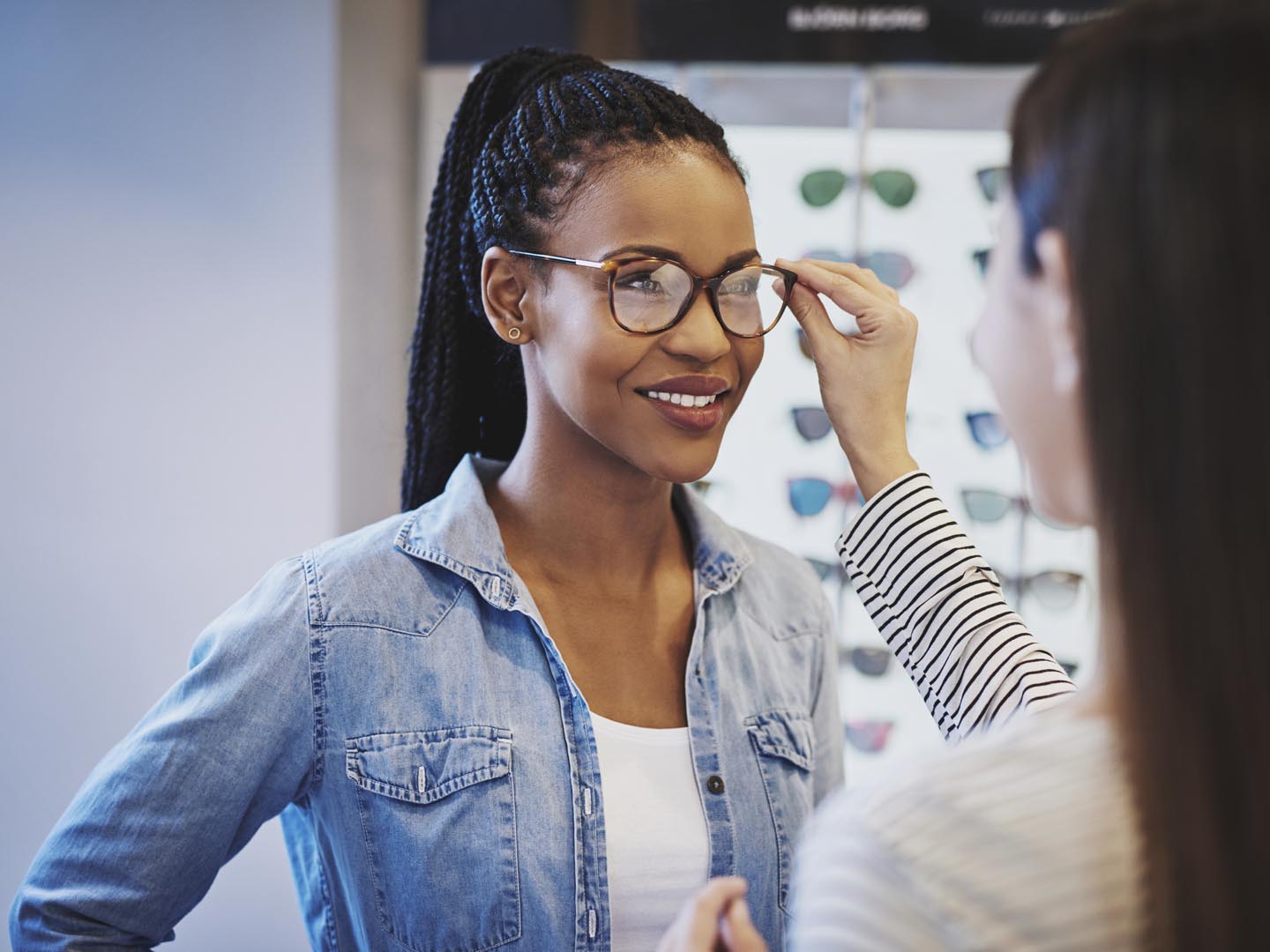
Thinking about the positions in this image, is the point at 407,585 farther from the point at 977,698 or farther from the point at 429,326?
the point at 977,698

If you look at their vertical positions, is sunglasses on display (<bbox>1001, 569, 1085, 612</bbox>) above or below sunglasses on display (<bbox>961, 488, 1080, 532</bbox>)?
below

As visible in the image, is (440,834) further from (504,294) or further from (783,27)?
(783,27)

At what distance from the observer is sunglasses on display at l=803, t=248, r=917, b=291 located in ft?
9.75

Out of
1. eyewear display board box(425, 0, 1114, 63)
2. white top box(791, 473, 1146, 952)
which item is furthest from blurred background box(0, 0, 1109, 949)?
white top box(791, 473, 1146, 952)

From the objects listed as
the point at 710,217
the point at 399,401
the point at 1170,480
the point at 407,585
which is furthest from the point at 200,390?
the point at 1170,480

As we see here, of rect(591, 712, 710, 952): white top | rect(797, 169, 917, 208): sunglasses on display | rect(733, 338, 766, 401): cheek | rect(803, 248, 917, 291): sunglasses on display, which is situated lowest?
rect(591, 712, 710, 952): white top

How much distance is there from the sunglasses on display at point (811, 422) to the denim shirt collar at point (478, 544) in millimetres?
1476

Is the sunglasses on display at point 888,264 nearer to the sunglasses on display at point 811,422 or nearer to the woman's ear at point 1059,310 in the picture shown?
the sunglasses on display at point 811,422

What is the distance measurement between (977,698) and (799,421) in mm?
1875

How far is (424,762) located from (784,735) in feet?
1.58

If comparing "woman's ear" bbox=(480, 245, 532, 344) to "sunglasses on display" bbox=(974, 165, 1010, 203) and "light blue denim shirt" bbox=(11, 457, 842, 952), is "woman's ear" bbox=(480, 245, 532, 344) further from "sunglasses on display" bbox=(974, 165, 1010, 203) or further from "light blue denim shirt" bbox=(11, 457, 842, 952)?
"sunglasses on display" bbox=(974, 165, 1010, 203)

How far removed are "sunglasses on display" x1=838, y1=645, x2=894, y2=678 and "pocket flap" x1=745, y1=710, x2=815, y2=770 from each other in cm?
156

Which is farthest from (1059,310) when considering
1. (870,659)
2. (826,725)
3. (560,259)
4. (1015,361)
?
(870,659)

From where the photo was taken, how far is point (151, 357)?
107 inches
